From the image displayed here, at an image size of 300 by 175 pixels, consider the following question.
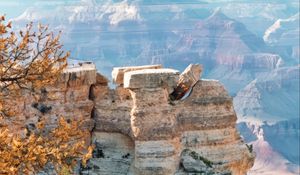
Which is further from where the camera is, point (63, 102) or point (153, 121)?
point (63, 102)

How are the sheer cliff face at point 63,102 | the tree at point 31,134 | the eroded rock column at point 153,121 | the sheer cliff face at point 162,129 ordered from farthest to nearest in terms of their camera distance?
the sheer cliff face at point 63,102, the sheer cliff face at point 162,129, the eroded rock column at point 153,121, the tree at point 31,134

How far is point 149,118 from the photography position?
95.2 ft

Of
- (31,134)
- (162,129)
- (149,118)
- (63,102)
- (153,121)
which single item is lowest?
(31,134)

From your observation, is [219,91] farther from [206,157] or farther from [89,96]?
[89,96]

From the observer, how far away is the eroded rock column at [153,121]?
28.5 metres

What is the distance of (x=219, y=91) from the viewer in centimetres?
3045

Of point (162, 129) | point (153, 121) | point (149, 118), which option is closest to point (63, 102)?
point (149, 118)

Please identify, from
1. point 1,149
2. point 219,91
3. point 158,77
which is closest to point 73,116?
point 158,77

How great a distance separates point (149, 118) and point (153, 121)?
0.75ft

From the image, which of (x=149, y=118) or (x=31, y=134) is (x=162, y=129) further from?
(x=31, y=134)

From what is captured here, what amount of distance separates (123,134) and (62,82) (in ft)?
12.1

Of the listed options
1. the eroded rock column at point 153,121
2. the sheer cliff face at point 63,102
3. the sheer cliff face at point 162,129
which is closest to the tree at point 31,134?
the eroded rock column at point 153,121

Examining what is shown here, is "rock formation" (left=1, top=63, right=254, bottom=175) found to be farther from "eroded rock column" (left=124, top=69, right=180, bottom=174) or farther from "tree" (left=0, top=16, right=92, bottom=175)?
"tree" (left=0, top=16, right=92, bottom=175)

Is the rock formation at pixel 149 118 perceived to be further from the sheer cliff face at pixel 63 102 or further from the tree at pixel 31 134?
the tree at pixel 31 134
